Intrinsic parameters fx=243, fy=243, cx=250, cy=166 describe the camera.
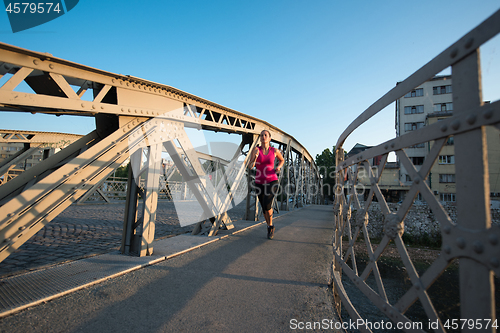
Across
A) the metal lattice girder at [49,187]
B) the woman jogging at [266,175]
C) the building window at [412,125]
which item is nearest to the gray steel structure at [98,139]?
the metal lattice girder at [49,187]

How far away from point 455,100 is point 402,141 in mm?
402

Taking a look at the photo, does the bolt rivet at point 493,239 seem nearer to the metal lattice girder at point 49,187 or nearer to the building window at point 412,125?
the building window at point 412,125

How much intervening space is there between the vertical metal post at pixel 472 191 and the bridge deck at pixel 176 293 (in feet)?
4.42

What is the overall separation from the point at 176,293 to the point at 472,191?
2457 mm

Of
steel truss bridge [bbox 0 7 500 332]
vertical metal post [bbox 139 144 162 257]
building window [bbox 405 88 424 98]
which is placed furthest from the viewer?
vertical metal post [bbox 139 144 162 257]

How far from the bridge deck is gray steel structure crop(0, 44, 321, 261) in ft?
1.89

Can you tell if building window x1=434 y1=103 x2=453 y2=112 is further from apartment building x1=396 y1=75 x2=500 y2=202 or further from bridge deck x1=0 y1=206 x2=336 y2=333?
bridge deck x1=0 y1=206 x2=336 y2=333

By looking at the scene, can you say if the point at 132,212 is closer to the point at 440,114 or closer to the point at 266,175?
the point at 266,175

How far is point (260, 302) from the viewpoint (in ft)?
7.47

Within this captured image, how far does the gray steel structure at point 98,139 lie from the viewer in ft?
7.68

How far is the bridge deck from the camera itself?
1.90m

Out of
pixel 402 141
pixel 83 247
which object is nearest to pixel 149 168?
pixel 83 247

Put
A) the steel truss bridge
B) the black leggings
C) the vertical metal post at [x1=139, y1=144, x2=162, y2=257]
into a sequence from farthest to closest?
the black leggings → the vertical metal post at [x1=139, y1=144, x2=162, y2=257] → the steel truss bridge

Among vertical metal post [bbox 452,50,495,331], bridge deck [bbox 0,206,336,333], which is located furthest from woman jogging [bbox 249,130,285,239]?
vertical metal post [bbox 452,50,495,331]
